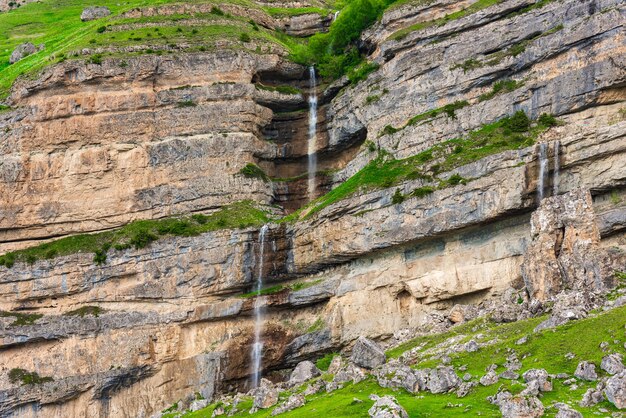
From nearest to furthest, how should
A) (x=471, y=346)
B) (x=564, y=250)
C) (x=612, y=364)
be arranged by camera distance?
(x=612, y=364)
(x=471, y=346)
(x=564, y=250)

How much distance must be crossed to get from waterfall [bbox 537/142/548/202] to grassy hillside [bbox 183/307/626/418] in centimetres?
1603

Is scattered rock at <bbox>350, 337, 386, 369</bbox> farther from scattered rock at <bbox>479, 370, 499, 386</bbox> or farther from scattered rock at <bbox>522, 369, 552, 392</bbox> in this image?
scattered rock at <bbox>522, 369, 552, 392</bbox>

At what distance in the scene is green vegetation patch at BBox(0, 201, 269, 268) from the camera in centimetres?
7019

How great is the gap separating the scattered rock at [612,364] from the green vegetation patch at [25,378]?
5069cm

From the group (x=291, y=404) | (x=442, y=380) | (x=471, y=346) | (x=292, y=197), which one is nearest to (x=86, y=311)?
(x=292, y=197)

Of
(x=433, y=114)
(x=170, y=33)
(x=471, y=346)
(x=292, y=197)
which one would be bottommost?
(x=471, y=346)

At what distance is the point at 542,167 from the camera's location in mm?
56344

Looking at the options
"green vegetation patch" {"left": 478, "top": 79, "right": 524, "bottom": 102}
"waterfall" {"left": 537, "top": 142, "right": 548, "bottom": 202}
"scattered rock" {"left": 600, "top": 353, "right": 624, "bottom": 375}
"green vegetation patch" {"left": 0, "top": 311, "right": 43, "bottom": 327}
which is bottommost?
"green vegetation patch" {"left": 0, "top": 311, "right": 43, "bottom": 327}

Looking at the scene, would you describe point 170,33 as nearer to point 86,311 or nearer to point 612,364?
point 86,311

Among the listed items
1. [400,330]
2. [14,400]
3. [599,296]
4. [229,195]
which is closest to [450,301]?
[400,330]

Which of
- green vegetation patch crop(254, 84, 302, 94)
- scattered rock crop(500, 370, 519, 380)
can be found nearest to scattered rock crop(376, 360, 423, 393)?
scattered rock crop(500, 370, 519, 380)

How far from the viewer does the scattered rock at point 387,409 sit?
3080 cm

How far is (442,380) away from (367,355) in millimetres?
9315

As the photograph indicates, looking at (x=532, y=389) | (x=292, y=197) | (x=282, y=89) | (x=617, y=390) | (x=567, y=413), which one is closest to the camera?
(x=567, y=413)
